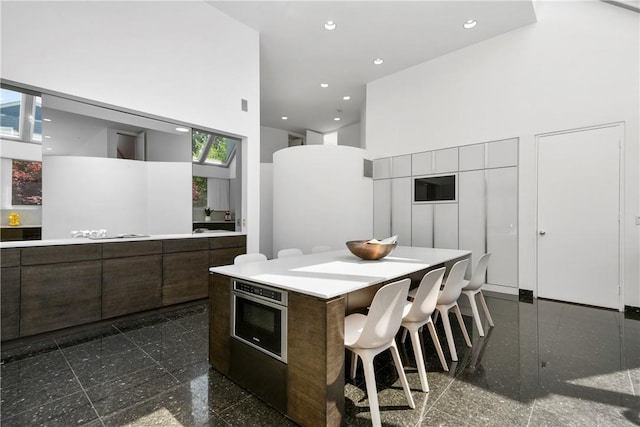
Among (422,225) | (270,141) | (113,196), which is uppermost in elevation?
(270,141)

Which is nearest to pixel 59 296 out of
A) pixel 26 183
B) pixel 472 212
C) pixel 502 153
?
pixel 26 183

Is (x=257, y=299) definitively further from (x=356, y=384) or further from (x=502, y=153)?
(x=502, y=153)

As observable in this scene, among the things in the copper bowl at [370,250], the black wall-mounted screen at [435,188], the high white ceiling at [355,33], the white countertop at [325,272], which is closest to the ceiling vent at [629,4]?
the high white ceiling at [355,33]

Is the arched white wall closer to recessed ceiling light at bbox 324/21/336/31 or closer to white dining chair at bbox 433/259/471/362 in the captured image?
recessed ceiling light at bbox 324/21/336/31

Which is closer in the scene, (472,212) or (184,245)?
(184,245)

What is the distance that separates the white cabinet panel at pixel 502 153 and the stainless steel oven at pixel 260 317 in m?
4.62

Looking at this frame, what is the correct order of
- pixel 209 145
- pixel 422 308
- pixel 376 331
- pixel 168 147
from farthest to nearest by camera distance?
pixel 209 145 → pixel 168 147 → pixel 422 308 → pixel 376 331

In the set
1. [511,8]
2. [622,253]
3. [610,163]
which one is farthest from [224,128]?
[622,253]

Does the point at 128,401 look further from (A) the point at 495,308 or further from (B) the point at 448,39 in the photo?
(B) the point at 448,39

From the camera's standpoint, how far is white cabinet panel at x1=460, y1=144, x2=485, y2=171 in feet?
16.5

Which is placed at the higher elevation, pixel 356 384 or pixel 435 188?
pixel 435 188

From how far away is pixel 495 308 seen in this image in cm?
400

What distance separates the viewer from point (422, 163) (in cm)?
571

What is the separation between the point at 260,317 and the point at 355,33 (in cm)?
482
